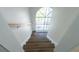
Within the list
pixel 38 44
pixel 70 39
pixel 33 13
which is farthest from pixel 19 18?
pixel 70 39

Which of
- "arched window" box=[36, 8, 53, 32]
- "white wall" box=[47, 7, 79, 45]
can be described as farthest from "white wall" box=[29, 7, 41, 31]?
"white wall" box=[47, 7, 79, 45]

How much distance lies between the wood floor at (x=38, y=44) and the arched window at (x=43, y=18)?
0.16 ft

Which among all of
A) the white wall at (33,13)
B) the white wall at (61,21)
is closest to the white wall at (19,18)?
the white wall at (33,13)

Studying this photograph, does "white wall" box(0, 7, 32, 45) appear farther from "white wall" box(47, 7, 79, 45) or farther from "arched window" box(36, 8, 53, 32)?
"white wall" box(47, 7, 79, 45)

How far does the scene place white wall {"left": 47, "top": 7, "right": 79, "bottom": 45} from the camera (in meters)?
1.39

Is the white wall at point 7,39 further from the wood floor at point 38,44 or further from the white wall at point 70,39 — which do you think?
the white wall at point 70,39

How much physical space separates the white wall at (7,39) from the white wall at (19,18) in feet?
0.10

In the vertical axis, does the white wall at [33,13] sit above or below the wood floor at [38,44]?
above

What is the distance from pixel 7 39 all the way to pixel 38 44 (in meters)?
0.23

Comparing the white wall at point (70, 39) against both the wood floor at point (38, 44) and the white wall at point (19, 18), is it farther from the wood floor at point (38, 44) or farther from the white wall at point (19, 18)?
the white wall at point (19, 18)

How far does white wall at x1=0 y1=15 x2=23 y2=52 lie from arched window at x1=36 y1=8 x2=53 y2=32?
0.62ft

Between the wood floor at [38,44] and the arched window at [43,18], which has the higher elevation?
the arched window at [43,18]

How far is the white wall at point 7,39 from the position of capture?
1377mm
